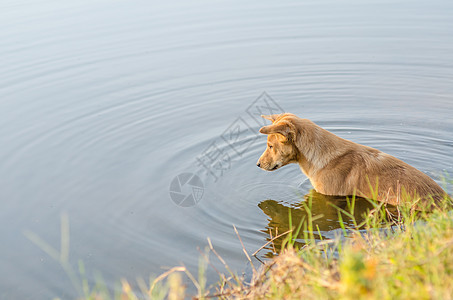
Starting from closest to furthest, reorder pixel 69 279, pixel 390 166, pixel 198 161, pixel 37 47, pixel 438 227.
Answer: pixel 438 227 → pixel 69 279 → pixel 390 166 → pixel 198 161 → pixel 37 47

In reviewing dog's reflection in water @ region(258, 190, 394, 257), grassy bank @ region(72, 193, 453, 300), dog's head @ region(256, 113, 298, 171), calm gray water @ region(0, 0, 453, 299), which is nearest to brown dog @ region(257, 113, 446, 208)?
dog's head @ region(256, 113, 298, 171)

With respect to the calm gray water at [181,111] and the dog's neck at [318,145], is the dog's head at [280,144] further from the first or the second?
the calm gray water at [181,111]

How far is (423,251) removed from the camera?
10.2 ft

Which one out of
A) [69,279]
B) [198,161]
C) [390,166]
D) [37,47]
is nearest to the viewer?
[69,279]

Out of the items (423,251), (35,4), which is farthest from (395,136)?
(35,4)

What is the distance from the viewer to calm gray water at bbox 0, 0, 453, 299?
5.84 metres

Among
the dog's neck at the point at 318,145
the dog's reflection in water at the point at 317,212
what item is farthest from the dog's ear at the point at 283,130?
the dog's reflection in water at the point at 317,212

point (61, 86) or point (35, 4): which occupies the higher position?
point (35, 4)

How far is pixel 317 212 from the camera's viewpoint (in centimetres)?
602

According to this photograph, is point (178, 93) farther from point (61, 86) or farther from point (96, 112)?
point (61, 86)

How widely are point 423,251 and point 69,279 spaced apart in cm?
361

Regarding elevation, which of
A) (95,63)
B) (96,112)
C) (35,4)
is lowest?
(96,112)

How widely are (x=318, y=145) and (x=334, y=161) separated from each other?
0.27 metres

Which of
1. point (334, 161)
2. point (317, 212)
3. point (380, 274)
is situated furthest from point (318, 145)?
point (380, 274)
